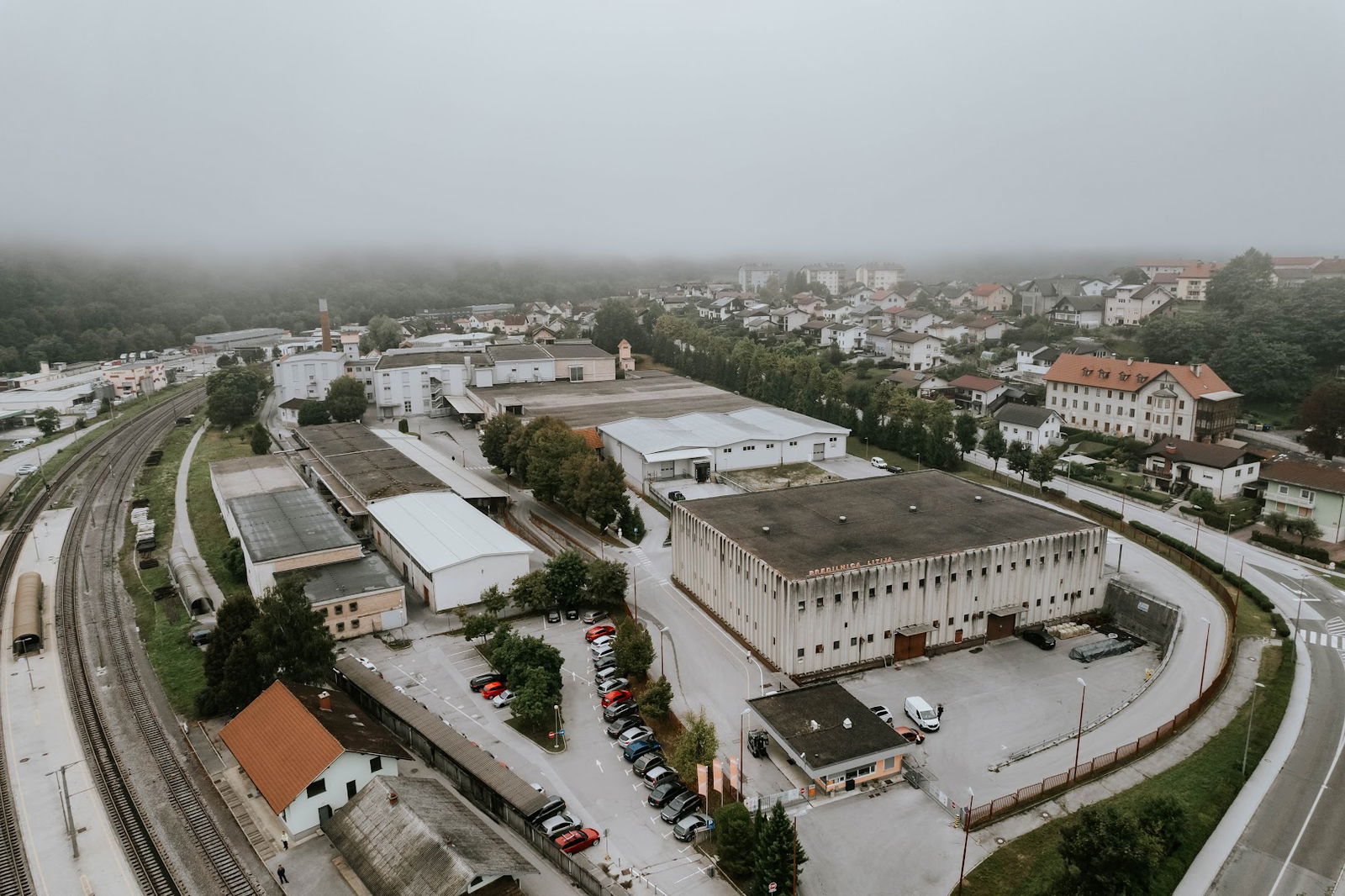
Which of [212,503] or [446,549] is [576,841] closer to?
[446,549]

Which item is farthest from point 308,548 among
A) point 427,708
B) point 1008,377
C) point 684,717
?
point 1008,377

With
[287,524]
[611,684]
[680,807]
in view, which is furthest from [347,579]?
[680,807]

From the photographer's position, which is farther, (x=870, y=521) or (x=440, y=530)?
(x=440, y=530)

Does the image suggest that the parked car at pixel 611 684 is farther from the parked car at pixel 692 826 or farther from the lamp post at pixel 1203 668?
the lamp post at pixel 1203 668

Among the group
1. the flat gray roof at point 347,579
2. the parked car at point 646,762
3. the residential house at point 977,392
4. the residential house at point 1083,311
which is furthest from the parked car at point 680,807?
the residential house at point 1083,311

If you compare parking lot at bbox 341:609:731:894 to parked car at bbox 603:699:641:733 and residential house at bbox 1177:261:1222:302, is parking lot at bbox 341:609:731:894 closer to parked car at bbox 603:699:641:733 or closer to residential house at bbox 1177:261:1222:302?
parked car at bbox 603:699:641:733

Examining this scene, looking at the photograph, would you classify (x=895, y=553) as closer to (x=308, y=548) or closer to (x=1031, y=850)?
(x=1031, y=850)
